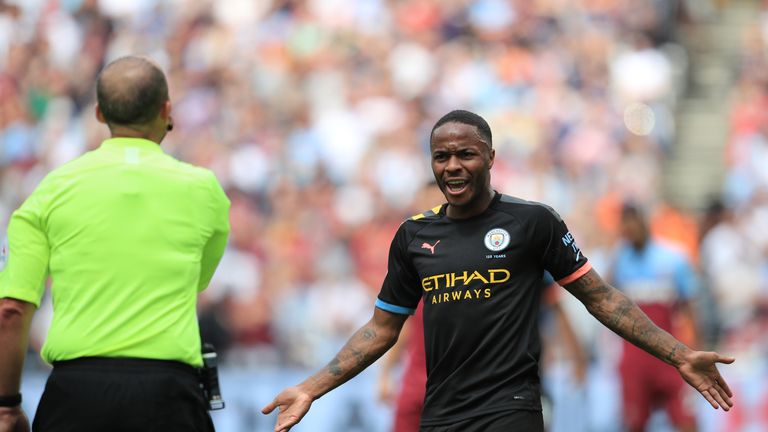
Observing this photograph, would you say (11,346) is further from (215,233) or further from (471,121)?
(471,121)

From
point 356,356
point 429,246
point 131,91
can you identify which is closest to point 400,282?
point 429,246

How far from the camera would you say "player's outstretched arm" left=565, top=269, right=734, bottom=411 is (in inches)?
225

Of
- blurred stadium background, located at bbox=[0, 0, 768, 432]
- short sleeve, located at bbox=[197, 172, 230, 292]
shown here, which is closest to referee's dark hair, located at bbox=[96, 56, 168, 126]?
short sleeve, located at bbox=[197, 172, 230, 292]

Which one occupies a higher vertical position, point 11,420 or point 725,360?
point 725,360

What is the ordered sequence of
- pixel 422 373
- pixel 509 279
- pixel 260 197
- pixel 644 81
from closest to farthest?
1. pixel 509 279
2. pixel 422 373
3. pixel 260 197
4. pixel 644 81

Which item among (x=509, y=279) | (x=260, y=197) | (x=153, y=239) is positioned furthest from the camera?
(x=260, y=197)

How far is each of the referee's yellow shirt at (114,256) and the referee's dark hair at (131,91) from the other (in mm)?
170

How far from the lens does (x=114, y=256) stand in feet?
16.9

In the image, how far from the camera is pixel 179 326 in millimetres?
5215

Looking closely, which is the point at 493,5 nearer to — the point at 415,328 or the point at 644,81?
the point at 644,81

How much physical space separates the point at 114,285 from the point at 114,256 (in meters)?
0.11

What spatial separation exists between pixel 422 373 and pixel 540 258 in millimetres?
3085

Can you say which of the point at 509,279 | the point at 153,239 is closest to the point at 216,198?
the point at 153,239

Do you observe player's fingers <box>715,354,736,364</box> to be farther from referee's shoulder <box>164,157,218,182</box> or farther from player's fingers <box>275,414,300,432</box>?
referee's shoulder <box>164,157,218,182</box>
